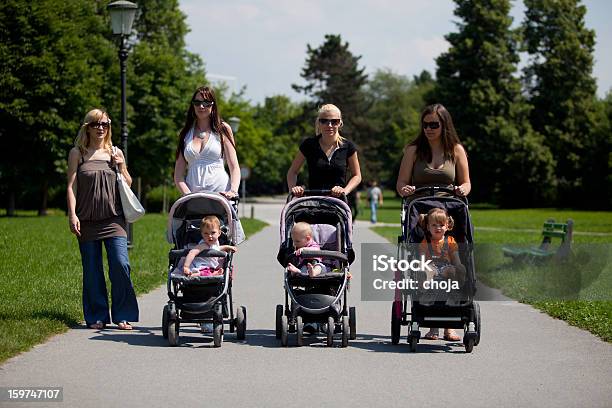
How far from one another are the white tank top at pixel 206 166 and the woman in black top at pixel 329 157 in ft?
2.43

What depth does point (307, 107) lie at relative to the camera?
91.4m

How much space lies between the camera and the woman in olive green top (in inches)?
341

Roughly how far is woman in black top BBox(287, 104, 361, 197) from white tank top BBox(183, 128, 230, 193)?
74 cm

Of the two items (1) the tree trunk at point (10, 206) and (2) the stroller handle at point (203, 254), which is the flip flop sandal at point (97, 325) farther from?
(1) the tree trunk at point (10, 206)

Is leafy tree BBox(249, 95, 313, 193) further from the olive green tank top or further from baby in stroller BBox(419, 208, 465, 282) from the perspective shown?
baby in stroller BBox(419, 208, 465, 282)

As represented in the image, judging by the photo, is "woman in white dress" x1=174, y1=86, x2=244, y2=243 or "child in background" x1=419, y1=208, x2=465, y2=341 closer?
"child in background" x1=419, y1=208, x2=465, y2=341

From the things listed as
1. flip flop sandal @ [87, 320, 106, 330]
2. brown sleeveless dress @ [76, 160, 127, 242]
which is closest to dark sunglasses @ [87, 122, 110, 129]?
brown sleeveless dress @ [76, 160, 127, 242]

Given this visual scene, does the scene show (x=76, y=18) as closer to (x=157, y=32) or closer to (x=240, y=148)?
→ (x=157, y=32)

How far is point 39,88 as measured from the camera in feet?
139

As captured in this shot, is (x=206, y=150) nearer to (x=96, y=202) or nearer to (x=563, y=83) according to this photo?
(x=96, y=202)

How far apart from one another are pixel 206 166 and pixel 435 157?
2.16m

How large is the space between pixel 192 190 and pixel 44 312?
83.6 inches

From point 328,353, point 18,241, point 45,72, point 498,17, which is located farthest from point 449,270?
point 498,17

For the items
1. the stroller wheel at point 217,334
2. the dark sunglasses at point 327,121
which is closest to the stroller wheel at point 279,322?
the stroller wheel at point 217,334
